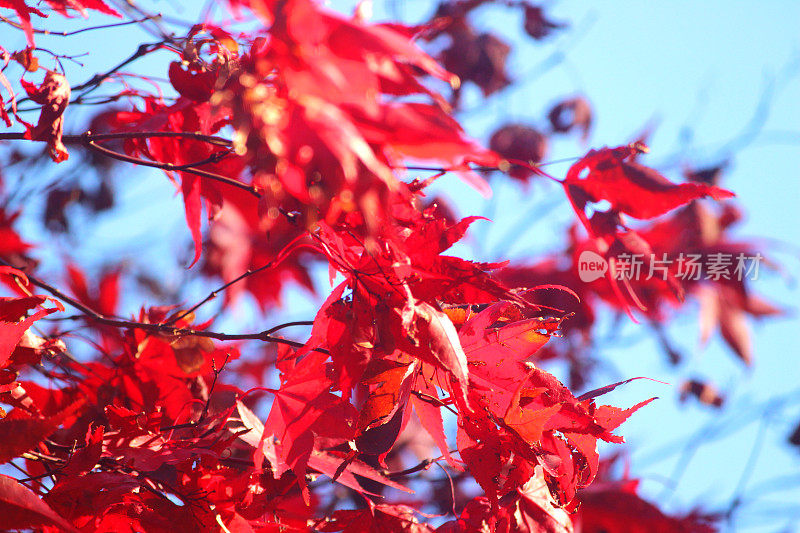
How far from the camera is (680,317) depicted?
2307 millimetres

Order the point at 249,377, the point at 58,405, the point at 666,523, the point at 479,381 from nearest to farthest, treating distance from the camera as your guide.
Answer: the point at 479,381
the point at 58,405
the point at 666,523
the point at 249,377

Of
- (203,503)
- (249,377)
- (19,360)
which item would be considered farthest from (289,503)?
(249,377)

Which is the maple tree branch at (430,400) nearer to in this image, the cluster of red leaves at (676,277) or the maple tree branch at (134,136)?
the maple tree branch at (134,136)

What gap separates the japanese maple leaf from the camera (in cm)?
60

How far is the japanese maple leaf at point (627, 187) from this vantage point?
60cm

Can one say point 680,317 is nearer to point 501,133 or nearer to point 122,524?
point 501,133

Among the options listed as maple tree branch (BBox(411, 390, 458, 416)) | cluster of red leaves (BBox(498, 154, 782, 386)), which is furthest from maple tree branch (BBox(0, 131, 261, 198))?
cluster of red leaves (BBox(498, 154, 782, 386))

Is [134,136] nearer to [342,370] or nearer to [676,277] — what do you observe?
[342,370]

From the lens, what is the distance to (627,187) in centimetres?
62

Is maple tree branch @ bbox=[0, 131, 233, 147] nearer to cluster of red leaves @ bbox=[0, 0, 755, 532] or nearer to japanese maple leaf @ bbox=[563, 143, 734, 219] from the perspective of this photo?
cluster of red leaves @ bbox=[0, 0, 755, 532]

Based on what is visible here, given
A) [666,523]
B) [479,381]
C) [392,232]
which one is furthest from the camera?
[666,523]

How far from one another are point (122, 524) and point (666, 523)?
968 mm

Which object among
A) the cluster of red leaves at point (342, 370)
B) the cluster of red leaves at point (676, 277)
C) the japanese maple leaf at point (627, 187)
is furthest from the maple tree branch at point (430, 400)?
the cluster of red leaves at point (676, 277)

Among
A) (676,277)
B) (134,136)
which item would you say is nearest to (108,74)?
(134,136)
